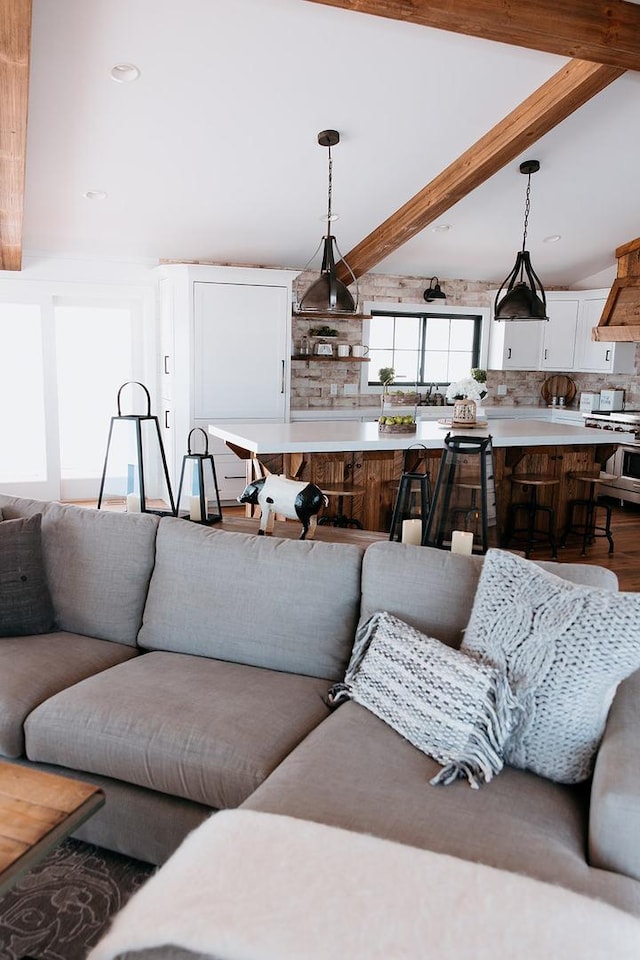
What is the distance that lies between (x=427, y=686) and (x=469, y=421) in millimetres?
3799

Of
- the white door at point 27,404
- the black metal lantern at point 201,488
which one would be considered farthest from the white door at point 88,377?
the black metal lantern at point 201,488

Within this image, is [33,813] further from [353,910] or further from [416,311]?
[416,311]

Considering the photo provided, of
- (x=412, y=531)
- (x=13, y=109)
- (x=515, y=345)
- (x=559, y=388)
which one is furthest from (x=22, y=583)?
(x=559, y=388)

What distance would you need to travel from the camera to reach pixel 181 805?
1.94 metres

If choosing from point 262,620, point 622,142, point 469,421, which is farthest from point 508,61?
point 262,620

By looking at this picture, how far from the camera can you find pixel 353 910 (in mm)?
1189

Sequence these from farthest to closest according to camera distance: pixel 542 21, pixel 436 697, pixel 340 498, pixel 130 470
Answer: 1. pixel 340 498
2. pixel 542 21
3. pixel 130 470
4. pixel 436 697

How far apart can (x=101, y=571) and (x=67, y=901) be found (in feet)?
3.42

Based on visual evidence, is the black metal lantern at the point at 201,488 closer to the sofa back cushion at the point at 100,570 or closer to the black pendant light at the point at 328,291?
the sofa back cushion at the point at 100,570

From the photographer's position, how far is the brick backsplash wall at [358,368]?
707 centimetres

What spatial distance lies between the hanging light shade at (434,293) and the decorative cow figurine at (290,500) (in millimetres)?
5152

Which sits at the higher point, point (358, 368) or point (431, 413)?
point (358, 368)

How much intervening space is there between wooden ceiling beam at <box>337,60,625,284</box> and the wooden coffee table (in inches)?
166

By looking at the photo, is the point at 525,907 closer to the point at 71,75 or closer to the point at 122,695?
the point at 122,695
